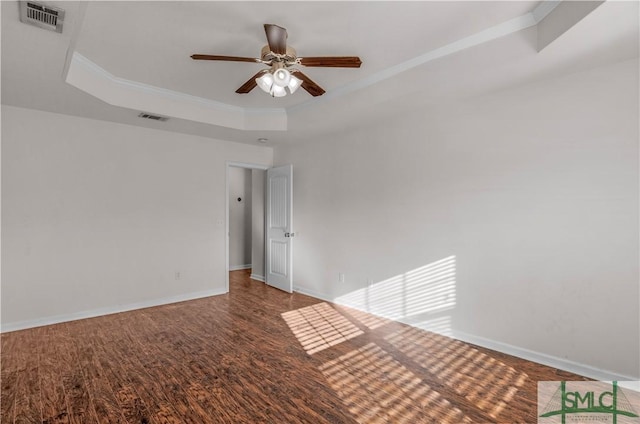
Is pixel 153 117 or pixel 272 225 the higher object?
pixel 153 117

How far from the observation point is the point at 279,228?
17.7 ft

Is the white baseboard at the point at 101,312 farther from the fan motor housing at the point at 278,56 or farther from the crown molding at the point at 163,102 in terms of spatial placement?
the fan motor housing at the point at 278,56

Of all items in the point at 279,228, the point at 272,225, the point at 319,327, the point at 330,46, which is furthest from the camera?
the point at 272,225

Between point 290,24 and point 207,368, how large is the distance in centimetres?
292

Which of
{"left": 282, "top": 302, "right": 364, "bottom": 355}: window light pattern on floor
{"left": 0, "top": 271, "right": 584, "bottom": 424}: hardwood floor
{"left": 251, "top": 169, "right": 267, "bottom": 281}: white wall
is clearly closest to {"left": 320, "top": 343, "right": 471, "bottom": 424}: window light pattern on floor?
{"left": 0, "top": 271, "right": 584, "bottom": 424}: hardwood floor

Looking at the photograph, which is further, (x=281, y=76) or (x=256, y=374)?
(x=256, y=374)

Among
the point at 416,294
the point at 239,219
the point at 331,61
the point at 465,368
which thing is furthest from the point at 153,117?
the point at 465,368

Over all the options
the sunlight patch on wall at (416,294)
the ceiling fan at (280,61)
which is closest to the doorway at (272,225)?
the sunlight patch on wall at (416,294)

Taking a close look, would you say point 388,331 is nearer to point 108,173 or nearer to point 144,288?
point 144,288

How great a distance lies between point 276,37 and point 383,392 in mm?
2688

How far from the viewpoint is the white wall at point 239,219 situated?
724 cm

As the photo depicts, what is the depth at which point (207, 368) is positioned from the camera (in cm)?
271

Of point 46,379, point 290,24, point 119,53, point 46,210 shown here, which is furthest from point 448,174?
point 46,210

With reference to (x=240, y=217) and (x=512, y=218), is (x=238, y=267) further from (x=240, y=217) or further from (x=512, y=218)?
(x=512, y=218)
